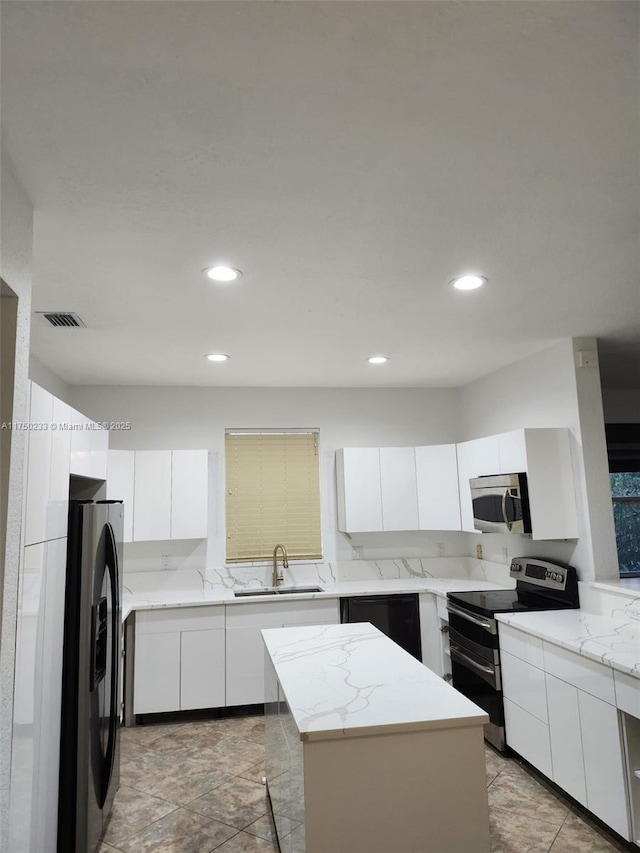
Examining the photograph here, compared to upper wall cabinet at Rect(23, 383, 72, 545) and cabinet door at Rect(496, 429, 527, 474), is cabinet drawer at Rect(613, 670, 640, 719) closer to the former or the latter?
cabinet door at Rect(496, 429, 527, 474)

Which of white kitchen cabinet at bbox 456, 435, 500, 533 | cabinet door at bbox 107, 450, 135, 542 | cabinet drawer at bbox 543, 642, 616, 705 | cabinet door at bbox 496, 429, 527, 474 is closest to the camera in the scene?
cabinet drawer at bbox 543, 642, 616, 705

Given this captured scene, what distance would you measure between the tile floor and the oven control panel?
1.11m

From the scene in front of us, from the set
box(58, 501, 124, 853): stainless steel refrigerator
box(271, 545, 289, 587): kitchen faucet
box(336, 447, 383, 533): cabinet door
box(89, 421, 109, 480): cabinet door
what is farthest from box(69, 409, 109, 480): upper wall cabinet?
box(336, 447, 383, 533): cabinet door

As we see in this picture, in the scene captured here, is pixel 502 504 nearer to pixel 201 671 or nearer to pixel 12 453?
pixel 201 671

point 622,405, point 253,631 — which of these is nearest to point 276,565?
point 253,631

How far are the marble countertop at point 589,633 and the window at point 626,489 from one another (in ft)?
4.02

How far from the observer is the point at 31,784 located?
6.00 feet

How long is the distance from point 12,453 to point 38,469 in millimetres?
257

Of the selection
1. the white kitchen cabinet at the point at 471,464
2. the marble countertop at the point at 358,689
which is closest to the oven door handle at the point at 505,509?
the white kitchen cabinet at the point at 471,464

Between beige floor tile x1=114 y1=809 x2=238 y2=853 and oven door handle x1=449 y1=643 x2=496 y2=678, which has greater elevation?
oven door handle x1=449 y1=643 x2=496 y2=678

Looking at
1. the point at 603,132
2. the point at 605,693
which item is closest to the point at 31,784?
the point at 605,693

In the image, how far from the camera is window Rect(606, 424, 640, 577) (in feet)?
14.4

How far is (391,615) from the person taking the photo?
4.40 metres

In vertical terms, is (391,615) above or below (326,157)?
below
